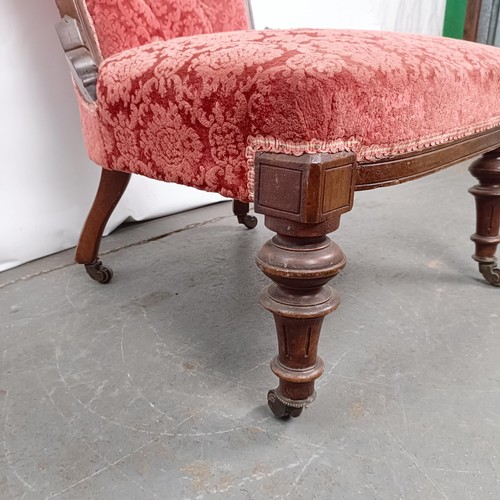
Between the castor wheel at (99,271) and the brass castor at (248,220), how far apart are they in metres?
0.48

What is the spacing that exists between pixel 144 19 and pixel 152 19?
0.06ft

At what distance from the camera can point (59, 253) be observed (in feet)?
4.56

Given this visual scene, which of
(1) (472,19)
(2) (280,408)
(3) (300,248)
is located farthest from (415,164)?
(1) (472,19)

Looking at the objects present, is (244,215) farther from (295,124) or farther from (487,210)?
(295,124)

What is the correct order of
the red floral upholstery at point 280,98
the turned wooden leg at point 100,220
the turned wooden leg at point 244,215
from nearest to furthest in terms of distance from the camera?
the red floral upholstery at point 280,98, the turned wooden leg at point 100,220, the turned wooden leg at point 244,215

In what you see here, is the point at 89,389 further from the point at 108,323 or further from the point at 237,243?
the point at 237,243

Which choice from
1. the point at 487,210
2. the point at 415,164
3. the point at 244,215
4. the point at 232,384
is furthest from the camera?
→ the point at 244,215

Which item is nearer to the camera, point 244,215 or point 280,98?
point 280,98

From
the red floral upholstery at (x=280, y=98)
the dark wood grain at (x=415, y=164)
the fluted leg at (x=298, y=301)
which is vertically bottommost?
the fluted leg at (x=298, y=301)

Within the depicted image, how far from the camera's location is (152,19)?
2.96 feet

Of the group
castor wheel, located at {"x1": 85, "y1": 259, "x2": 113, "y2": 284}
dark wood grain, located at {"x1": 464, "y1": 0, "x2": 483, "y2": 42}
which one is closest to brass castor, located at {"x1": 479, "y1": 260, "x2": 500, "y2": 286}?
castor wheel, located at {"x1": 85, "y1": 259, "x2": 113, "y2": 284}

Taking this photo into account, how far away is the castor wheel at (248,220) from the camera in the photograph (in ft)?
4.95

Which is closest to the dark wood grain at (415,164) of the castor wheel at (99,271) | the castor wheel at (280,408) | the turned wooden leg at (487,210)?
the turned wooden leg at (487,210)

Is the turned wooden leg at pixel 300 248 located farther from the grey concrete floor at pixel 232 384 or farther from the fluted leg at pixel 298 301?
the grey concrete floor at pixel 232 384
